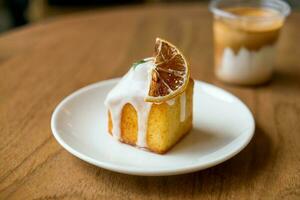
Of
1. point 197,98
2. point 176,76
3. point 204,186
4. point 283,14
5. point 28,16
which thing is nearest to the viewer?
point 204,186

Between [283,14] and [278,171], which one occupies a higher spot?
[283,14]

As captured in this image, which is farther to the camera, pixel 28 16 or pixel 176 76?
pixel 28 16

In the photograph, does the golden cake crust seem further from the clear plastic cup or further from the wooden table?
the clear plastic cup

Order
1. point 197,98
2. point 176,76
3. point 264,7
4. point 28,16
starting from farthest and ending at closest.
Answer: point 28,16
point 264,7
point 197,98
point 176,76

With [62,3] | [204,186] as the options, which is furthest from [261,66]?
[62,3]

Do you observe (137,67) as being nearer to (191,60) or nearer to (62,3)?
(191,60)
